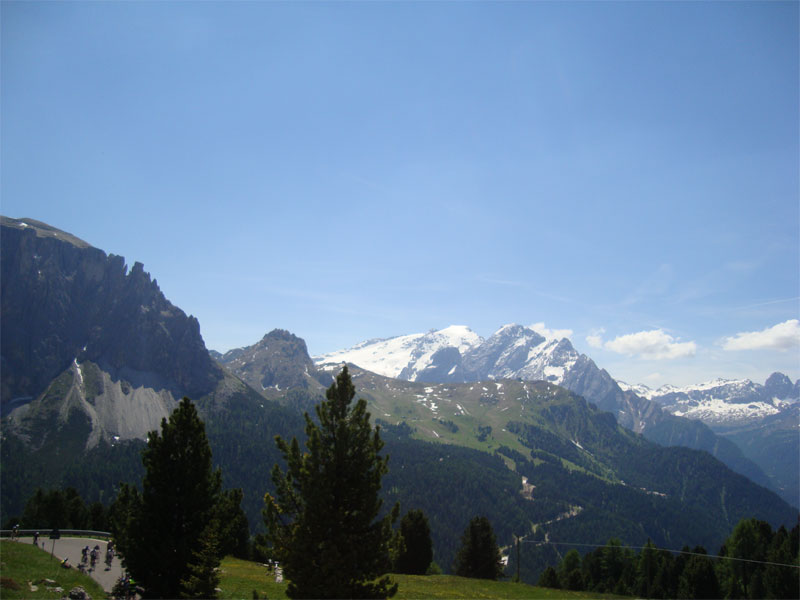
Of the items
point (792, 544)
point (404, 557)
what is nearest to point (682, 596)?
point (792, 544)

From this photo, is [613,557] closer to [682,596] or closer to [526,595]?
[682,596]

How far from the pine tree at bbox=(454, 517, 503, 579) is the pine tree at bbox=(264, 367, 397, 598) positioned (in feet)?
214

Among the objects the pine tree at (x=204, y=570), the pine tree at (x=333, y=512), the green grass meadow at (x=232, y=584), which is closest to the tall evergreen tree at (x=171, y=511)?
the pine tree at (x=204, y=570)

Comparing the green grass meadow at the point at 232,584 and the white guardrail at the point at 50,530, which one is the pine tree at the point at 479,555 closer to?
the green grass meadow at the point at 232,584

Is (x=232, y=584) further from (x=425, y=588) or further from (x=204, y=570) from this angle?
(x=204, y=570)

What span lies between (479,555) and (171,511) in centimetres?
6515

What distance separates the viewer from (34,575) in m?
31.8

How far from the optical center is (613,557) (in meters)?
99.4

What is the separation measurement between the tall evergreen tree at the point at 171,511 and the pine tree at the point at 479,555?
200ft

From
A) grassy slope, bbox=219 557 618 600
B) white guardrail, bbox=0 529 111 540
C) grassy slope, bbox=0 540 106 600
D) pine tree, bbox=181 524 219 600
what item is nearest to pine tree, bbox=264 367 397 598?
pine tree, bbox=181 524 219 600

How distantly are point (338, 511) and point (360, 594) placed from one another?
3210 mm

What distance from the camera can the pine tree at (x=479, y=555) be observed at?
75.4m

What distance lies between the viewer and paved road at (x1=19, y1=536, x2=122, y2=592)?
41.1 meters

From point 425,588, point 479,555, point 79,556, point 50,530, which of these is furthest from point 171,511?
point 479,555
